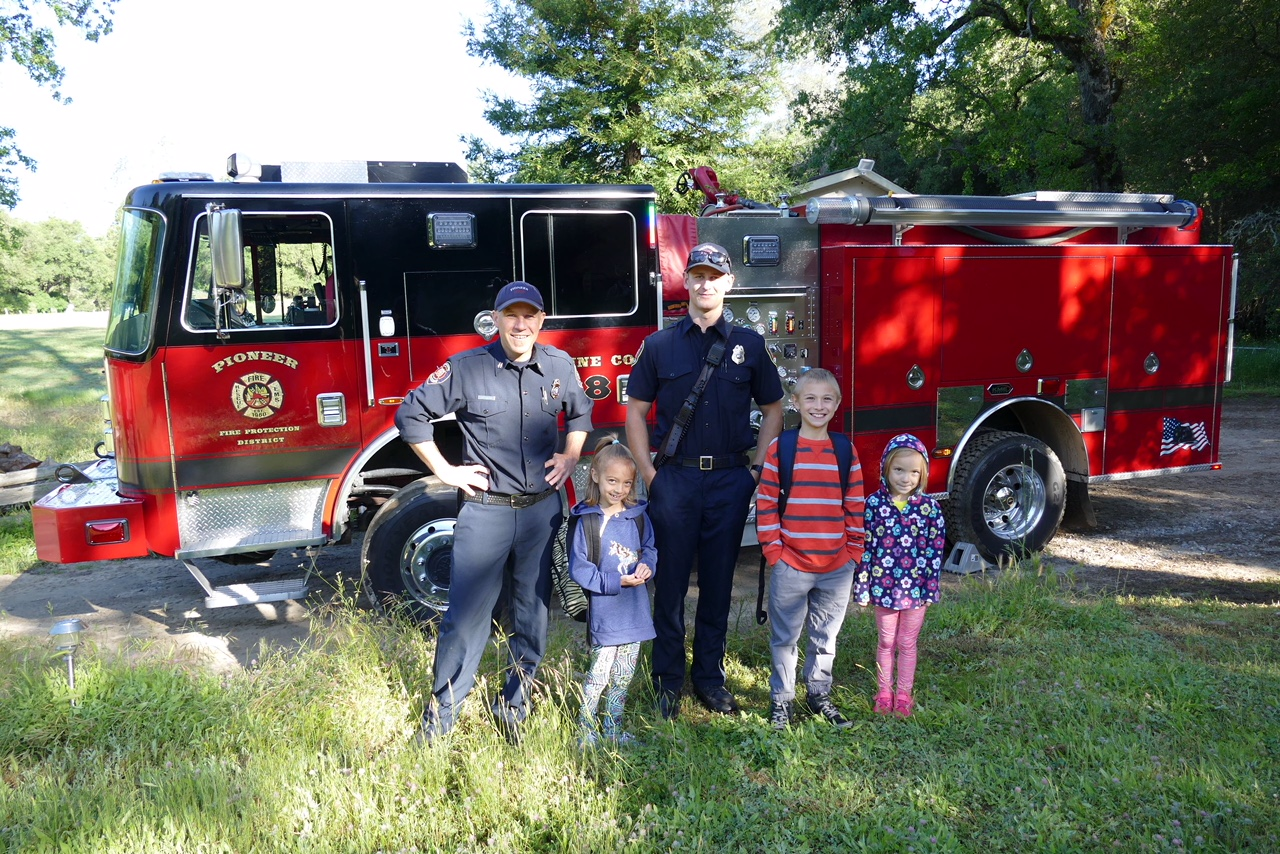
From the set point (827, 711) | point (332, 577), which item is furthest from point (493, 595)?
point (332, 577)

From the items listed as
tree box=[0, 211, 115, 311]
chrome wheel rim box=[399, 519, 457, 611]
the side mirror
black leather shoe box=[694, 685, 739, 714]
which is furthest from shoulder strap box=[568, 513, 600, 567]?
tree box=[0, 211, 115, 311]

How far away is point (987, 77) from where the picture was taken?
746 inches

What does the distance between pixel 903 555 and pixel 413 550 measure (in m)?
2.87

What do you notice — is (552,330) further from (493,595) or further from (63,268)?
(63,268)

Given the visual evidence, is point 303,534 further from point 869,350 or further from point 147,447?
point 869,350

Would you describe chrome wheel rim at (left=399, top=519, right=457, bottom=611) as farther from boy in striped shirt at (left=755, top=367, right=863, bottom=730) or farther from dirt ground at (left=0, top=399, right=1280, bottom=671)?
boy in striped shirt at (left=755, top=367, right=863, bottom=730)

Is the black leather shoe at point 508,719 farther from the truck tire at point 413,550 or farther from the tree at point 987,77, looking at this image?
the tree at point 987,77

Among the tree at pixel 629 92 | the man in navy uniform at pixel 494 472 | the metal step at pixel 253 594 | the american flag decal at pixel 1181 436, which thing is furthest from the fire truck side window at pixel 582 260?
the tree at pixel 629 92

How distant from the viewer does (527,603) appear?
158 inches

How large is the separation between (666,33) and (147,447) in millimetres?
17583

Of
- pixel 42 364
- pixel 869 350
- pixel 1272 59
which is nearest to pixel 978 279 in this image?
pixel 869 350

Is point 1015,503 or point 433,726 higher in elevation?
point 1015,503

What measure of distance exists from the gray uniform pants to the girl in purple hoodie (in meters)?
0.56

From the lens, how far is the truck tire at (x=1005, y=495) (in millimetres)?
6680
